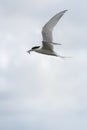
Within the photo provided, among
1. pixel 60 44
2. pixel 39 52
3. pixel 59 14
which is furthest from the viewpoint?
pixel 39 52

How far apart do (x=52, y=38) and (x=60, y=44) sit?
6.02 metres

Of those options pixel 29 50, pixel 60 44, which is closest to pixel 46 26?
pixel 29 50

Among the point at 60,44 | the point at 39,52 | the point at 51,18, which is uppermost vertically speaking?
the point at 51,18

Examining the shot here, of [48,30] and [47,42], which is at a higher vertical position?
[48,30]

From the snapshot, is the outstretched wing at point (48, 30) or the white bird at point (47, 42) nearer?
the outstretched wing at point (48, 30)

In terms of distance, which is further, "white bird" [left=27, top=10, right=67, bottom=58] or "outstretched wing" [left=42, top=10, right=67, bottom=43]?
"white bird" [left=27, top=10, right=67, bottom=58]

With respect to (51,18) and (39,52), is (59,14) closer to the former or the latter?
(51,18)

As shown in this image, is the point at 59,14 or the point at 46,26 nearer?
the point at 59,14

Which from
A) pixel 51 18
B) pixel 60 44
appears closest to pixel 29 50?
pixel 51 18

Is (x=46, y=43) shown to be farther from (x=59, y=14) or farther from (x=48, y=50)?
(x=59, y=14)

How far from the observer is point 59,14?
54.0ft

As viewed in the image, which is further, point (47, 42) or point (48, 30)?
point (47, 42)

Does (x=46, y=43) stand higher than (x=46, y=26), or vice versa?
(x=46, y=26)

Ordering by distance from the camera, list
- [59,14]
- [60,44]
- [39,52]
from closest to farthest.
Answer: [60,44], [59,14], [39,52]
